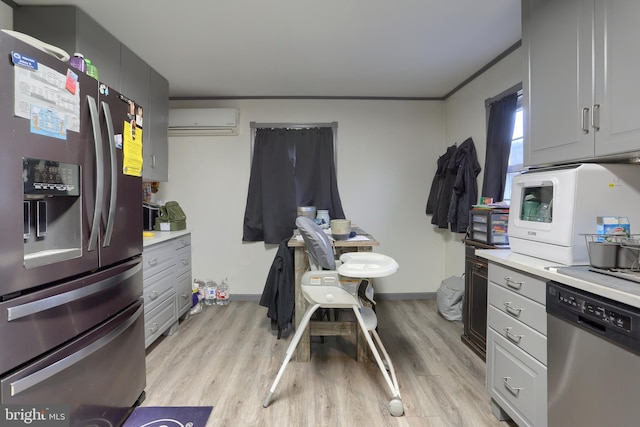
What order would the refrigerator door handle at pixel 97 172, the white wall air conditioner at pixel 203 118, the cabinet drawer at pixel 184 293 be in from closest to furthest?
1. the refrigerator door handle at pixel 97 172
2. the cabinet drawer at pixel 184 293
3. the white wall air conditioner at pixel 203 118

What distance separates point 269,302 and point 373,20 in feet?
7.75

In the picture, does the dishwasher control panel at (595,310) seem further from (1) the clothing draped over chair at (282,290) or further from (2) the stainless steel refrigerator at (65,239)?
(2) the stainless steel refrigerator at (65,239)

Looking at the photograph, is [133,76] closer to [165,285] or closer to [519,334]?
[165,285]

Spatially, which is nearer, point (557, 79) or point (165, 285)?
point (557, 79)

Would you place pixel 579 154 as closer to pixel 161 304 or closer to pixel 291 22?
pixel 291 22

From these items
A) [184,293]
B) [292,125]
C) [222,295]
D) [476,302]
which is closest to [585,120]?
[476,302]

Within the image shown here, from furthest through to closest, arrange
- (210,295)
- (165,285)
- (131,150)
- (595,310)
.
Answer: (210,295) → (165,285) → (131,150) → (595,310)

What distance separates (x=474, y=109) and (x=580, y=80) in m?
1.68

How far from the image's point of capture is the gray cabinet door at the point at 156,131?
2.77 metres

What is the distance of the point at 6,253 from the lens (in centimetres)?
100

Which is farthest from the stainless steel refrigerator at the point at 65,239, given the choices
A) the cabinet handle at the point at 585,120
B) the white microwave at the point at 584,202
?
the cabinet handle at the point at 585,120

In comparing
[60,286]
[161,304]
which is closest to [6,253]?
[60,286]

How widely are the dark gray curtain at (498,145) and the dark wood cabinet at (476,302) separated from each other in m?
0.56

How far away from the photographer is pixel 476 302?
237 cm
